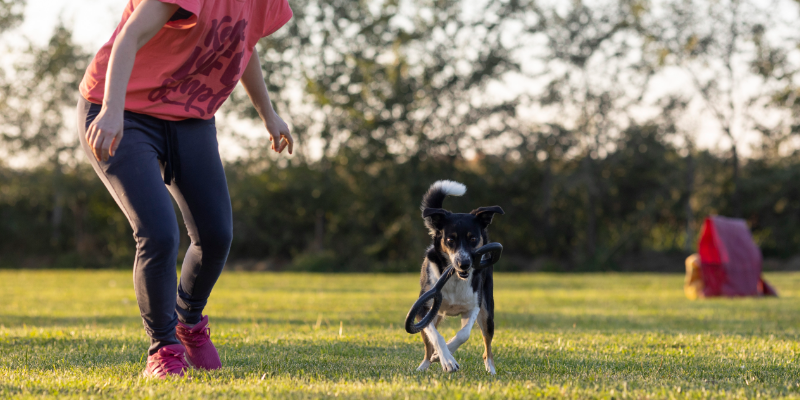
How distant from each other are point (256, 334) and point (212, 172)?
8.94 feet

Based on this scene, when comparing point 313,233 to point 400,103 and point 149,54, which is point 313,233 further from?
point 149,54

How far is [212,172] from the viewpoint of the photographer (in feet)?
11.8

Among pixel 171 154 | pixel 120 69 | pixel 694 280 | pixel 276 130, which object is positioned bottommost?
pixel 694 280

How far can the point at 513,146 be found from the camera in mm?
26656

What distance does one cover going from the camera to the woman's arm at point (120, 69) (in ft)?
9.88

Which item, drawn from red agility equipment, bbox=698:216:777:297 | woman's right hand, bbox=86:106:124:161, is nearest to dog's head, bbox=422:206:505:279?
woman's right hand, bbox=86:106:124:161

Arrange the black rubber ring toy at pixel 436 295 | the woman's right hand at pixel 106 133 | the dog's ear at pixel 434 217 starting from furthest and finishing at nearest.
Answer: the dog's ear at pixel 434 217 < the black rubber ring toy at pixel 436 295 < the woman's right hand at pixel 106 133

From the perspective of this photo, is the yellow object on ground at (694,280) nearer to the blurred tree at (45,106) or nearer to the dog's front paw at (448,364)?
the dog's front paw at (448,364)

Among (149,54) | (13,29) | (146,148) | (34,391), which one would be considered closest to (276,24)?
(149,54)

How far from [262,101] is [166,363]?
1.56 metres

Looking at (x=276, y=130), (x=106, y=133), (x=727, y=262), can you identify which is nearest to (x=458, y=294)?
(x=276, y=130)

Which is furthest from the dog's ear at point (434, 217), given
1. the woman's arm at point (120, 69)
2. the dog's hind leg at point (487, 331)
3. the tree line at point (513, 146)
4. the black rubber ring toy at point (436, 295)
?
the tree line at point (513, 146)

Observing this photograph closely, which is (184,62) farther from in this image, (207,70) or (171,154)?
(171,154)

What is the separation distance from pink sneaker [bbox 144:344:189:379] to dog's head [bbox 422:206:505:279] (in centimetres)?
154
